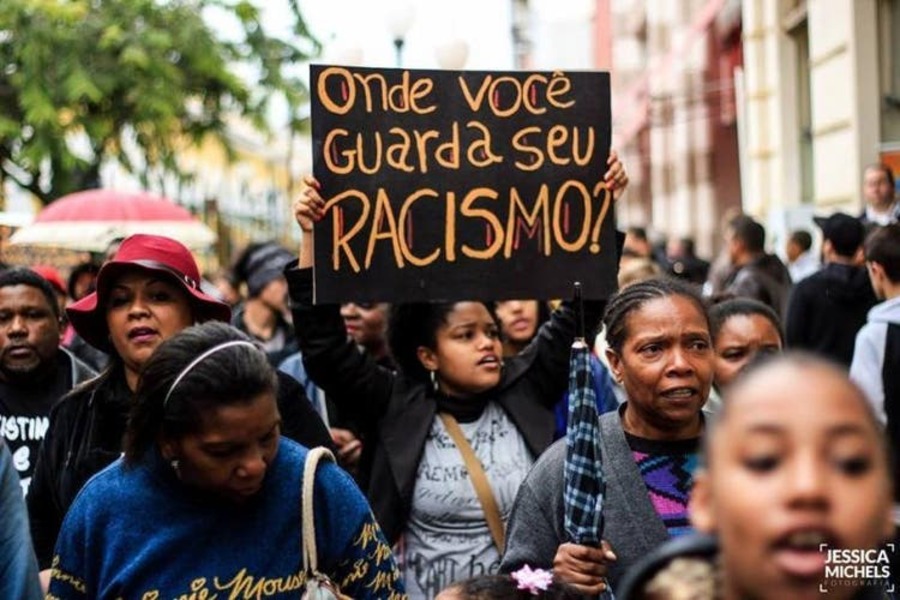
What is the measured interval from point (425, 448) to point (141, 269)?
109cm

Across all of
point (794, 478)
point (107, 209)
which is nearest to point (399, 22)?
point (107, 209)

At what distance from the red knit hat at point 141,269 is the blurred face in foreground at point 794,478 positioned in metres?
3.02

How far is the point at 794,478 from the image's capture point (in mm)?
1735

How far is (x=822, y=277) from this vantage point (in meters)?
8.20

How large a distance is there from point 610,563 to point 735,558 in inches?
69.4

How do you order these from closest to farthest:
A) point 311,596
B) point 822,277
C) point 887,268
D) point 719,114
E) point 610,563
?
point 311,596, point 610,563, point 887,268, point 822,277, point 719,114

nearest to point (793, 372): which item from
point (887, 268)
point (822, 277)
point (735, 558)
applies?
point (735, 558)

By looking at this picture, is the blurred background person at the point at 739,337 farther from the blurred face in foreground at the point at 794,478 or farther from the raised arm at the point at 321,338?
the blurred face in foreground at the point at 794,478

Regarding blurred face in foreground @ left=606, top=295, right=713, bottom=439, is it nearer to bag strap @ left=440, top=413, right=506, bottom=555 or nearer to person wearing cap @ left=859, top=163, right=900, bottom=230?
bag strap @ left=440, top=413, right=506, bottom=555

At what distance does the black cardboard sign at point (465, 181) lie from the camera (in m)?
5.06

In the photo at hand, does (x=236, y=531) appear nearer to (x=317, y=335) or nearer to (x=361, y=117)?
(x=317, y=335)

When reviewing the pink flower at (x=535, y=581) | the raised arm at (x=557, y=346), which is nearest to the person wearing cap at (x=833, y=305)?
the raised arm at (x=557, y=346)

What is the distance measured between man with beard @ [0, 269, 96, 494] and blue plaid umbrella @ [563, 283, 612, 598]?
2.49m

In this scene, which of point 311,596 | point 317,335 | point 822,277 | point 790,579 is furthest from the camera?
point 822,277
